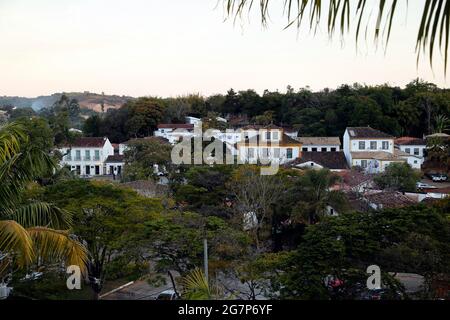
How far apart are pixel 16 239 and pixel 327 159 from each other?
28493 millimetres

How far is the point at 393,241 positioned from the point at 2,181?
7.58 m

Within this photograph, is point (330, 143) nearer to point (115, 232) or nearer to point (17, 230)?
point (115, 232)

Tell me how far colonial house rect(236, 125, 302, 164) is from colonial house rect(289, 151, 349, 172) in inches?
38.3

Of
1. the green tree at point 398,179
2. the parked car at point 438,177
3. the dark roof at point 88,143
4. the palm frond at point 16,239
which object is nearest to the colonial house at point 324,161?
the parked car at point 438,177

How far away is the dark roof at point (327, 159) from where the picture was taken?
29.8 metres

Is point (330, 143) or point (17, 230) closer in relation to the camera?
point (17, 230)

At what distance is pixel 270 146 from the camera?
31.8 meters

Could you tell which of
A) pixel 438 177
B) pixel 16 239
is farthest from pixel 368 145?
pixel 16 239

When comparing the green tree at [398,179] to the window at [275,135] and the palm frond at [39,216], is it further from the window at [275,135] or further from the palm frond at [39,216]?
the palm frond at [39,216]

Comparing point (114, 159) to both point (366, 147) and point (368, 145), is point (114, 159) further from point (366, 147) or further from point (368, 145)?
point (368, 145)

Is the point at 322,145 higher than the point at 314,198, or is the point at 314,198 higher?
the point at 322,145

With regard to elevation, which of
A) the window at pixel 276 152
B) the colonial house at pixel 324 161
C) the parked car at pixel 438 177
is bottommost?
the parked car at pixel 438 177
